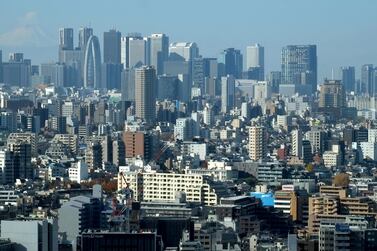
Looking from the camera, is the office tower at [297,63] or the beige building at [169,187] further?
the office tower at [297,63]

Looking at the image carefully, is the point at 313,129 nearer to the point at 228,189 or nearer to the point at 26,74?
the point at 228,189

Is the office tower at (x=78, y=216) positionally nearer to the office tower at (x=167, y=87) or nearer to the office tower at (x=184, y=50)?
the office tower at (x=167, y=87)

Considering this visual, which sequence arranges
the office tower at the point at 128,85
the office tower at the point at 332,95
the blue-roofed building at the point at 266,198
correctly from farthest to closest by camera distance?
the office tower at the point at 128,85 → the office tower at the point at 332,95 → the blue-roofed building at the point at 266,198

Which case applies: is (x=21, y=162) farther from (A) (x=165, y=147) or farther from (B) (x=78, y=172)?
(A) (x=165, y=147)

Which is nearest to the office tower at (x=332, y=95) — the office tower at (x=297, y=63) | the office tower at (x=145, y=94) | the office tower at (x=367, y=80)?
the office tower at (x=367, y=80)

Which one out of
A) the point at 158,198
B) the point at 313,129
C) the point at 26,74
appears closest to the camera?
the point at 158,198

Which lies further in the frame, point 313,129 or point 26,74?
point 26,74

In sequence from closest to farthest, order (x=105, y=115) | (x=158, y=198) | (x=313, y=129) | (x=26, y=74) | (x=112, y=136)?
(x=158, y=198) → (x=112, y=136) → (x=313, y=129) → (x=105, y=115) → (x=26, y=74)

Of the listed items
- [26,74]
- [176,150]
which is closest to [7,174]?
[176,150]
